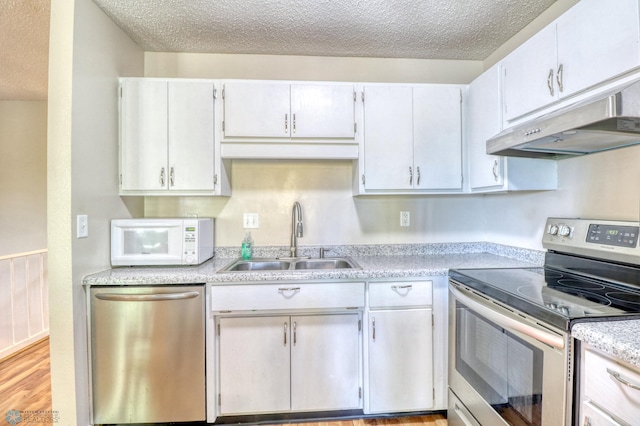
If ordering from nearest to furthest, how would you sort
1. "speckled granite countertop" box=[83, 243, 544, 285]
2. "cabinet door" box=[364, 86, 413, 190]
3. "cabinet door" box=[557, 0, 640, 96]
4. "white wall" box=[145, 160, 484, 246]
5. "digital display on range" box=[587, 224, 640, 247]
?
"cabinet door" box=[557, 0, 640, 96] → "digital display on range" box=[587, 224, 640, 247] → "speckled granite countertop" box=[83, 243, 544, 285] → "cabinet door" box=[364, 86, 413, 190] → "white wall" box=[145, 160, 484, 246]

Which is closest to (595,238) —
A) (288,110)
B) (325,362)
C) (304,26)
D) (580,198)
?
(580,198)

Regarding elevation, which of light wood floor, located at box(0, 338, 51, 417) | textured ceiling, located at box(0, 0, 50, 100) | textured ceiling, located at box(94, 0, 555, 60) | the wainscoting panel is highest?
textured ceiling, located at box(0, 0, 50, 100)

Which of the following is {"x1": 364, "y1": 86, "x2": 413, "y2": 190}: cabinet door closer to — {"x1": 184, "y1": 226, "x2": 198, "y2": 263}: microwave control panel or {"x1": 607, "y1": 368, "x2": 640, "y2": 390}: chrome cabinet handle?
{"x1": 184, "y1": 226, "x2": 198, "y2": 263}: microwave control panel

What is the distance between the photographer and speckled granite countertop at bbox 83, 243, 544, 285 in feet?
5.18

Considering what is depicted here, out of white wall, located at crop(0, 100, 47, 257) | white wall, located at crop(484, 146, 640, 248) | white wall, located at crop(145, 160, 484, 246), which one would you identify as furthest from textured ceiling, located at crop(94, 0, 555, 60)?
white wall, located at crop(0, 100, 47, 257)

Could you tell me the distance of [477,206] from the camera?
7.70ft

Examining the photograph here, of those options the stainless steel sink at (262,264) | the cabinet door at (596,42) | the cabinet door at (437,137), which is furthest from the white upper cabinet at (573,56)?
the stainless steel sink at (262,264)

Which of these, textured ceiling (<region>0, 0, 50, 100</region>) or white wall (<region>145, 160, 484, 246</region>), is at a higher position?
textured ceiling (<region>0, 0, 50, 100</region>)

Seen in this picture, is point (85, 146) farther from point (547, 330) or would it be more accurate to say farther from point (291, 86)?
point (547, 330)

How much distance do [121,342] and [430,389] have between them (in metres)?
1.74

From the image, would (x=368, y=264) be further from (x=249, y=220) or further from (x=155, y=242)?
(x=155, y=242)

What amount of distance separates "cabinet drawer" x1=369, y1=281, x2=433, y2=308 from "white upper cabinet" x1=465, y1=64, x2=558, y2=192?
2.53 feet

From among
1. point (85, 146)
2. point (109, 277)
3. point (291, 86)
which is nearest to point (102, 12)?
point (85, 146)

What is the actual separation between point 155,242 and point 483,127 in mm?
2171
